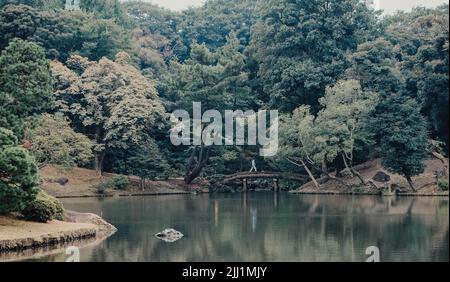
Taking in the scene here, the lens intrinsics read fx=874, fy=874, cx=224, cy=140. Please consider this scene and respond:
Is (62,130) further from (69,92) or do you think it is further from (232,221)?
(232,221)

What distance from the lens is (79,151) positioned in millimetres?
41781

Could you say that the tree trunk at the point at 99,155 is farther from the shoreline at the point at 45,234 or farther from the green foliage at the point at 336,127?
the shoreline at the point at 45,234

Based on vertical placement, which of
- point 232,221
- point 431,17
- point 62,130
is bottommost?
point 232,221

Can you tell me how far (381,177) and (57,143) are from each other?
14.7 m

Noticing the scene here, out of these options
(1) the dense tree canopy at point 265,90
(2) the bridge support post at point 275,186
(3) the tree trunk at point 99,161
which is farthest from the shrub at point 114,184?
(2) the bridge support post at point 275,186

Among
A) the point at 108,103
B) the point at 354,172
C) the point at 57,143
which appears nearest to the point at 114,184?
the point at 108,103

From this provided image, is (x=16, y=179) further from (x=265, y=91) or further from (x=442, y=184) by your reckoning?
(x=265, y=91)

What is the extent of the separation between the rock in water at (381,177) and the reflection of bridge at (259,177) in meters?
5.42

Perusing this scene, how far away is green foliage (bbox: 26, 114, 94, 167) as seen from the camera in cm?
3641

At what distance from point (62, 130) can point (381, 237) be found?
2123 cm

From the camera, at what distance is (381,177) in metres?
40.2

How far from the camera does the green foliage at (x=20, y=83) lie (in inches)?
1104

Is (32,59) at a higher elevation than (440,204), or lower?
higher
